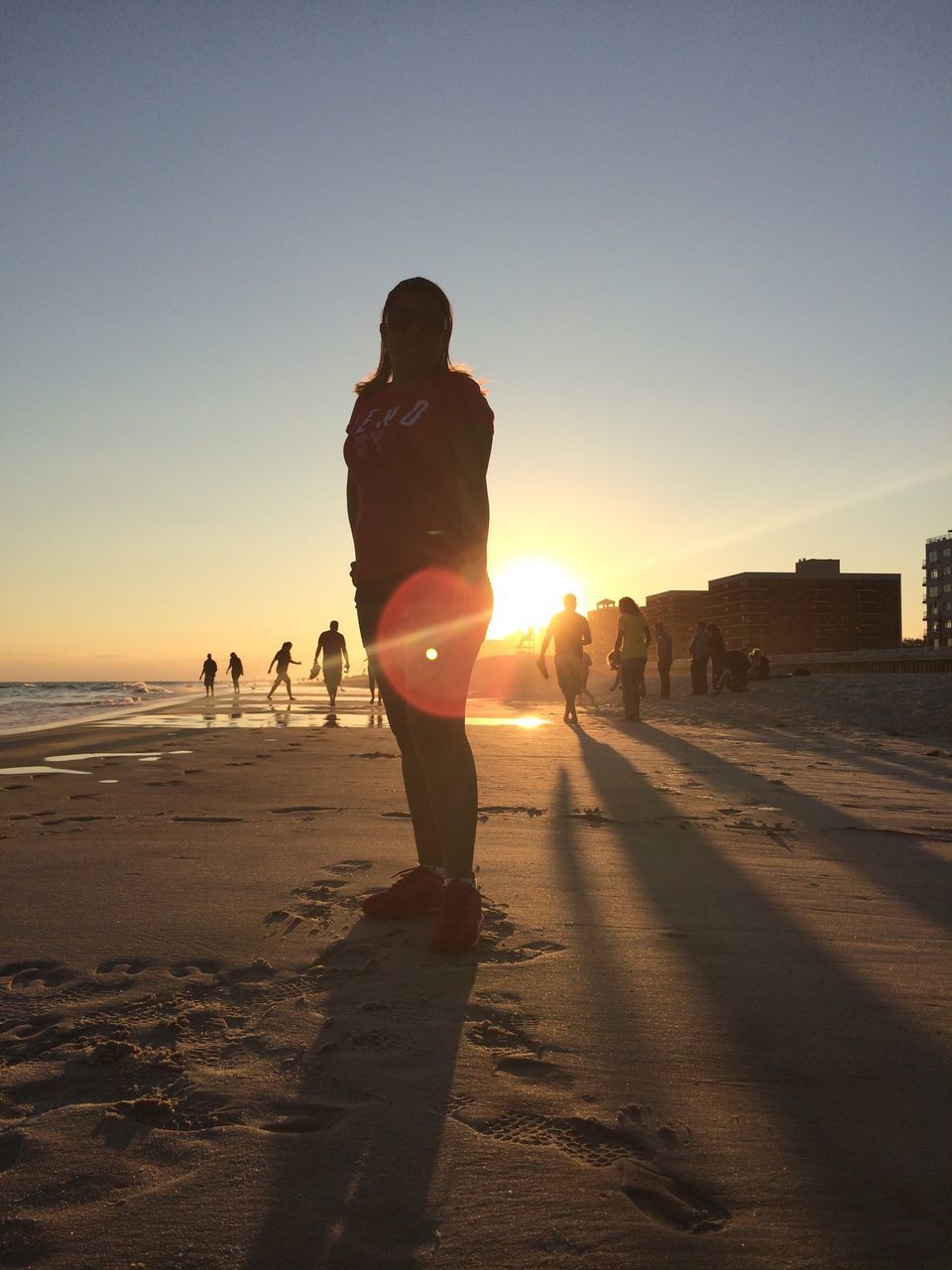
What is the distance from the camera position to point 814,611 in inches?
2970

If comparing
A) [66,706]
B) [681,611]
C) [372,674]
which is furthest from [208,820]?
[681,611]

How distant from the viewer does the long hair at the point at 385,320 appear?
2754 mm

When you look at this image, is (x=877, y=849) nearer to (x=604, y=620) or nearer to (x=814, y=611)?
(x=814, y=611)

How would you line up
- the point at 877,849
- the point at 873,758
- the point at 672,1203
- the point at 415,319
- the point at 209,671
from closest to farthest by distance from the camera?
the point at 672,1203, the point at 415,319, the point at 877,849, the point at 873,758, the point at 209,671

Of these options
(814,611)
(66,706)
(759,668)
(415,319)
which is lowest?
(66,706)

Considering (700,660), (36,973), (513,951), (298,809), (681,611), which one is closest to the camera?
(36,973)

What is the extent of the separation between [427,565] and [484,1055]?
4.45 feet

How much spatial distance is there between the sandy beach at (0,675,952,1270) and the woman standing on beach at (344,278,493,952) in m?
Answer: 0.30

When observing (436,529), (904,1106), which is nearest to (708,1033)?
(904,1106)

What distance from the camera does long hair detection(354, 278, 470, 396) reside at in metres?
2.75

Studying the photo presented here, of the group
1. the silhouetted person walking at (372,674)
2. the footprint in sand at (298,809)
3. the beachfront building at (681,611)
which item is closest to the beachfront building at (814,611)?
the beachfront building at (681,611)

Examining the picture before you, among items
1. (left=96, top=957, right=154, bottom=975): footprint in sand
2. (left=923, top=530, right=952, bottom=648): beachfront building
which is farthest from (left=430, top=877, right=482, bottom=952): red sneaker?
(left=923, top=530, right=952, bottom=648): beachfront building

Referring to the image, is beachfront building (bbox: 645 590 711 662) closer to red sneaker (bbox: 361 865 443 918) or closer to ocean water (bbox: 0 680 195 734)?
ocean water (bbox: 0 680 195 734)

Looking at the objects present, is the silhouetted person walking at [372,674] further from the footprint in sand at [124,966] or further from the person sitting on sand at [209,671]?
the person sitting on sand at [209,671]
